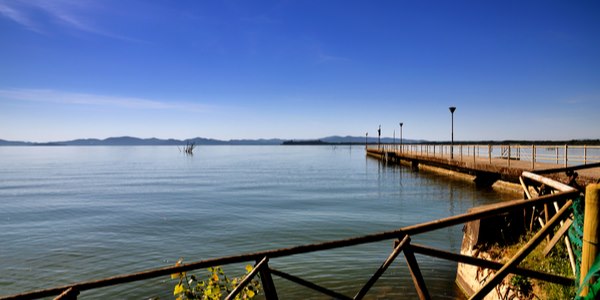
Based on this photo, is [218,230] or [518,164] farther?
[518,164]

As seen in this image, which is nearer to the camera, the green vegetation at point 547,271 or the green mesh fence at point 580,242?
the green mesh fence at point 580,242

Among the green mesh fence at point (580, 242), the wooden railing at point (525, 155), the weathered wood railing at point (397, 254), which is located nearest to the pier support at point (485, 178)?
the wooden railing at point (525, 155)

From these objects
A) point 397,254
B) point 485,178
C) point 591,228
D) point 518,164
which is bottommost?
point 485,178

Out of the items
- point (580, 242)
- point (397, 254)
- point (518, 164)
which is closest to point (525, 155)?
point (518, 164)

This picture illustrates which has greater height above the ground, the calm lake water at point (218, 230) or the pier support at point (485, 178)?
the pier support at point (485, 178)

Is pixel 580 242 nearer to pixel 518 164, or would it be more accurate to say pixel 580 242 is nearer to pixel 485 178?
pixel 518 164

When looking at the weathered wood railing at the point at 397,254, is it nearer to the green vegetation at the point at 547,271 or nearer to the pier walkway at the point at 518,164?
the green vegetation at the point at 547,271

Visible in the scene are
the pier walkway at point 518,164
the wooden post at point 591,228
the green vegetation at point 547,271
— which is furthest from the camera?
the pier walkway at point 518,164

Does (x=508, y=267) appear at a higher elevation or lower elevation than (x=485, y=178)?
higher

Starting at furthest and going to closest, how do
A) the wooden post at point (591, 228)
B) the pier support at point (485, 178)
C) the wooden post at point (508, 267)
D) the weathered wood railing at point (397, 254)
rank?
the pier support at point (485, 178) → the wooden post at point (508, 267) → the weathered wood railing at point (397, 254) → the wooden post at point (591, 228)

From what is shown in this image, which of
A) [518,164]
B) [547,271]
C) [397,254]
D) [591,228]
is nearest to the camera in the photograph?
[591,228]

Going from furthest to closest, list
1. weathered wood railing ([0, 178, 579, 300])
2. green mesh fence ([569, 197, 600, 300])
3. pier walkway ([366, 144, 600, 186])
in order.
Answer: pier walkway ([366, 144, 600, 186]) < weathered wood railing ([0, 178, 579, 300]) < green mesh fence ([569, 197, 600, 300])

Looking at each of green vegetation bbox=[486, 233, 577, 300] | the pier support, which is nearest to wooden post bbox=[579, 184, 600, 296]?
green vegetation bbox=[486, 233, 577, 300]

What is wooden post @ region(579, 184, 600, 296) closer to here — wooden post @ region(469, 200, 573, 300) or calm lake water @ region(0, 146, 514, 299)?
wooden post @ region(469, 200, 573, 300)
